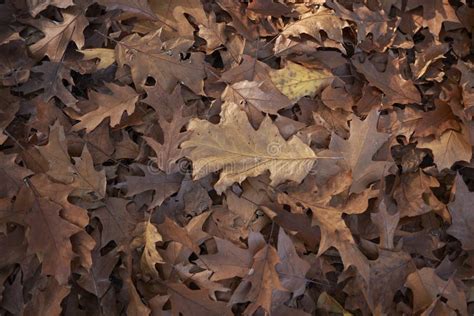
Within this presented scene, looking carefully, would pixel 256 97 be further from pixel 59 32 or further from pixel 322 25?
pixel 59 32

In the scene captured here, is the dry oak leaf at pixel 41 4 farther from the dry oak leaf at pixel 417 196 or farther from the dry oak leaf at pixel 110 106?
the dry oak leaf at pixel 417 196

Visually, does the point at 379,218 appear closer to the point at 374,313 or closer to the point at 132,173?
the point at 374,313

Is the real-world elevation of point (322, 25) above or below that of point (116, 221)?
above

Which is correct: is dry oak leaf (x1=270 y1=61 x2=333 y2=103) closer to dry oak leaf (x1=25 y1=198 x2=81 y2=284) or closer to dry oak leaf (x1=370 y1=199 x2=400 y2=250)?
dry oak leaf (x1=370 y1=199 x2=400 y2=250)

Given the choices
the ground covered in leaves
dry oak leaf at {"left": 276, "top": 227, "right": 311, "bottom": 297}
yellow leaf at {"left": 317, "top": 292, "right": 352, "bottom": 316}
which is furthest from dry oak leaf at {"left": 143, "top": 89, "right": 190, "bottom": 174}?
yellow leaf at {"left": 317, "top": 292, "right": 352, "bottom": 316}

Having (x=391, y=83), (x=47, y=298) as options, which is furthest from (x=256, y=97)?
(x=47, y=298)

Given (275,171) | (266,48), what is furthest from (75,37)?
(275,171)

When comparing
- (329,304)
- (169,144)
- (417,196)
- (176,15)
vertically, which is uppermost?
(176,15)
